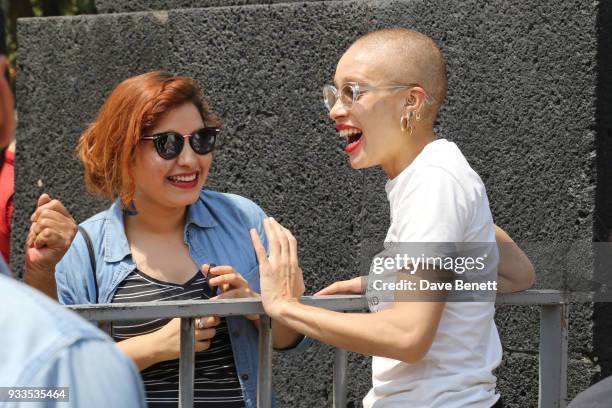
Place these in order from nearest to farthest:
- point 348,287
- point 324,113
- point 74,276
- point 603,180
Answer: point 74,276, point 348,287, point 603,180, point 324,113

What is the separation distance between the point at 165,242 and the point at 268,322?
22.0 inches

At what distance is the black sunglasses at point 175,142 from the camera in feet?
11.3

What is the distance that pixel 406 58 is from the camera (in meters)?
3.02

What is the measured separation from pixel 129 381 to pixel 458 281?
1.65m

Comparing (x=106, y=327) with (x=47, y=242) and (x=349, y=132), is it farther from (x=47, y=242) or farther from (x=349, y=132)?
(x=349, y=132)

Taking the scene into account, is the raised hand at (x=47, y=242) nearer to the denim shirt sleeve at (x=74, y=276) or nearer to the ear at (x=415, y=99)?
the denim shirt sleeve at (x=74, y=276)

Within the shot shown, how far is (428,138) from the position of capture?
2.96 metres

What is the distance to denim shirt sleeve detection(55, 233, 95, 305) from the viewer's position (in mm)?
3184

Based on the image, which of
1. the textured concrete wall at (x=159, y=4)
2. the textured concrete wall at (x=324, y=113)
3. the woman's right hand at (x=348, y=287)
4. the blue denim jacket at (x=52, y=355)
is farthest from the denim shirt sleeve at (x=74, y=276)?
the textured concrete wall at (x=159, y=4)

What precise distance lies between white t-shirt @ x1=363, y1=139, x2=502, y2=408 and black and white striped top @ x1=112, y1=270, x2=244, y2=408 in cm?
53

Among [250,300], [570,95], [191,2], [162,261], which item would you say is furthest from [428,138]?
[191,2]

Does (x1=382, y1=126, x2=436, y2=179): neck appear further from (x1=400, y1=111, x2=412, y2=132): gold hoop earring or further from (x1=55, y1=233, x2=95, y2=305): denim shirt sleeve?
(x1=55, y1=233, x2=95, y2=305): denim shirt sleeve

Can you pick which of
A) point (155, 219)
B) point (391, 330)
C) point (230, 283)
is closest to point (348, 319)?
point (391, 330)

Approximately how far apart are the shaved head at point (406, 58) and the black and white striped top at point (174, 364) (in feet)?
2.85
